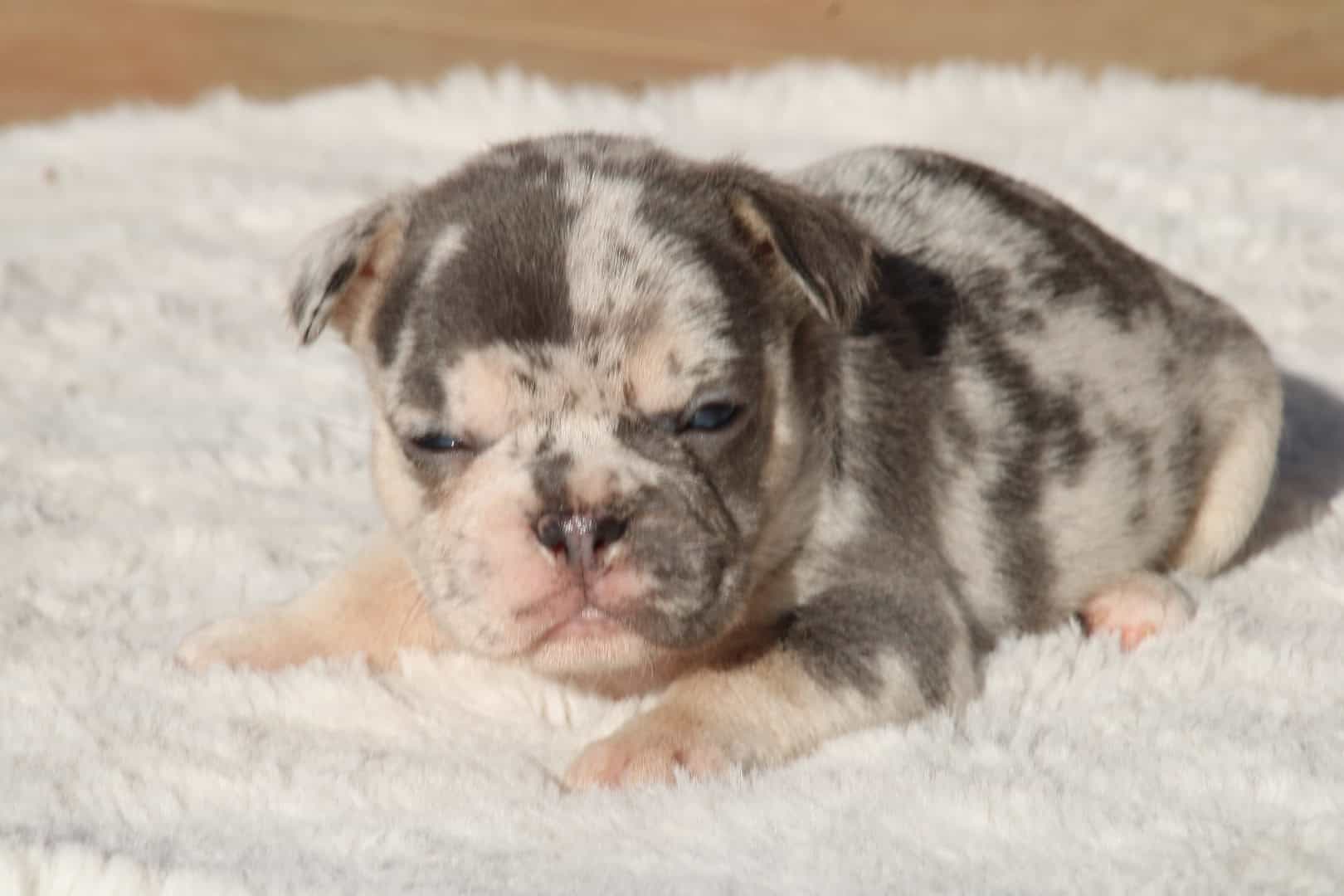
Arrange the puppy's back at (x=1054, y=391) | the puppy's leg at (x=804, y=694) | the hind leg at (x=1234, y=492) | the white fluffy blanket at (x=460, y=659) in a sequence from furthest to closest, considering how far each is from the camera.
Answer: the hind leg at (x=1234, y=492) → the puppy's back at (x=1054, y=391) → the puppy's leg at (x=804, y=694) → the white fluffy blanket at (x=460, y=659)

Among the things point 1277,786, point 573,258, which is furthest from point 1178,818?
point 573,258

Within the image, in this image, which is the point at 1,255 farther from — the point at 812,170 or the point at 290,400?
the point at 812,170

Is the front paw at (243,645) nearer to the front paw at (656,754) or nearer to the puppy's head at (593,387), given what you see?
the puppy's head at (593,387)

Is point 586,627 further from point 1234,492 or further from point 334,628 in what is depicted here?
point 1234,492

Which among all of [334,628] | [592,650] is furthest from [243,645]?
[592,650]

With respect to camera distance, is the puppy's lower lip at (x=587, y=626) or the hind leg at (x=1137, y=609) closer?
the puppy's lower lip at (x=587, y=626)

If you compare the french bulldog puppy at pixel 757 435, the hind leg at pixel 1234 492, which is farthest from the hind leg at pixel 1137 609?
the hind leg at pixel 1234 492

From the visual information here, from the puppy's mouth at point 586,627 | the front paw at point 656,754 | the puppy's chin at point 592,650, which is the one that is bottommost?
the front paw at point 656,754
